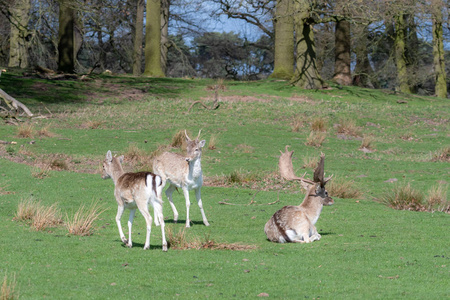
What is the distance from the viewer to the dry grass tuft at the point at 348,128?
85.5ft

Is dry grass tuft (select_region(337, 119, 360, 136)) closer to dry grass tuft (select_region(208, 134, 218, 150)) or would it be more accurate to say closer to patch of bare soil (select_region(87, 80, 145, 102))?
dry grass tuft (select_region(208, 134, 218, 150))

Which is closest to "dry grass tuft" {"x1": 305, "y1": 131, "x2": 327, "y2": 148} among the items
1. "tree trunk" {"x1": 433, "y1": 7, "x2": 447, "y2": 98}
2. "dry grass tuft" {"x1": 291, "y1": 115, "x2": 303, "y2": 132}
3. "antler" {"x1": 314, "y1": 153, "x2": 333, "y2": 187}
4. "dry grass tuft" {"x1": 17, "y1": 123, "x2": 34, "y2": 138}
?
"dry grass tuft" {"x1": 291, "y1": 115, "x2": 303, "y2": 132}

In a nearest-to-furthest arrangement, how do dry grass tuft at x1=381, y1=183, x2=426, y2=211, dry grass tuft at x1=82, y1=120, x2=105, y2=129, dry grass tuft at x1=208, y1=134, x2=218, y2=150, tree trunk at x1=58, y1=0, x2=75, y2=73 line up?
dry grass tuft at x1=381, y1=183, x2=426, y2=211, dry grass tuft at x1=208, y1=134, x2=218, y2=150, dry grass tuft at x1=82, y1=120, x2=105, y2=129, tree trunk at x1=58, y1=0, x2=75, y2=73

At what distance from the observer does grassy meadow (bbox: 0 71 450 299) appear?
7387 millimetres

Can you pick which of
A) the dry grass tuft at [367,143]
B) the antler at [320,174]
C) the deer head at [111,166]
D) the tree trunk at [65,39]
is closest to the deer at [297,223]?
the antler at [320,174]

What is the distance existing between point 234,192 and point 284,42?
25661 millimetres

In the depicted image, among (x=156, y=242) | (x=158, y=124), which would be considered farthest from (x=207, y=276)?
(x=158, y=124)

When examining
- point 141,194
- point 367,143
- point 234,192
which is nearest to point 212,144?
point 367,143

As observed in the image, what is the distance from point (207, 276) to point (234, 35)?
78862 mm

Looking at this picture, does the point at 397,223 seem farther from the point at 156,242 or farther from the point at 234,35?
the point at 234,35

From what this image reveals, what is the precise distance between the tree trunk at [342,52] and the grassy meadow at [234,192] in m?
3.84

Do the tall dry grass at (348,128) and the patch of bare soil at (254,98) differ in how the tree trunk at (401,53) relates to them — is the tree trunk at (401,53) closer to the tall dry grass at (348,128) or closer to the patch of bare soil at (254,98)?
the patch of bare soil at (254,98)

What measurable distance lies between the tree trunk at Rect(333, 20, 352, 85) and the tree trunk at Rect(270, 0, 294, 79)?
3.04 metres

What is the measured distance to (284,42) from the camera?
39.5 meters
